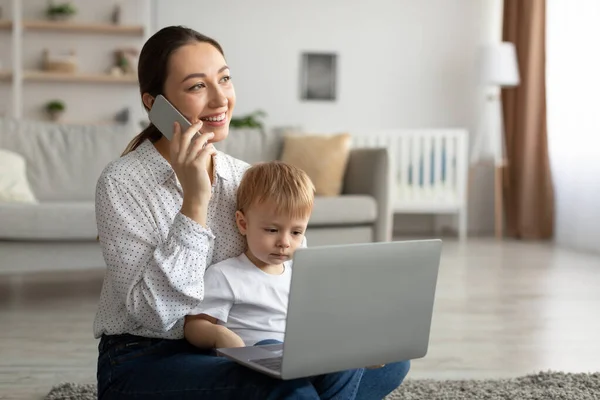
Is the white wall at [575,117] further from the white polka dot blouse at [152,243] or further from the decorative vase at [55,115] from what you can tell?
the white polka dot blouse at [152,243]

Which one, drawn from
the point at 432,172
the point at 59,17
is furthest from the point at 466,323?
the point at 59,17

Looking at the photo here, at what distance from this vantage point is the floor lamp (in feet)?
20.3

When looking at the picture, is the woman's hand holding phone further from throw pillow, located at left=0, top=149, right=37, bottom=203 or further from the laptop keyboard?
throw pillow, located at left=0, top=149, right=37, bottom=203

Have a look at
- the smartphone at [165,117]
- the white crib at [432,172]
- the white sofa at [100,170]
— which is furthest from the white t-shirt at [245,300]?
the white crib at [432,172]

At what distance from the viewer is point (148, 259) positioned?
1.40m

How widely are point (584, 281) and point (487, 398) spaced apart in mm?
2345

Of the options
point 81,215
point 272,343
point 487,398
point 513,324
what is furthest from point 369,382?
point 81,215

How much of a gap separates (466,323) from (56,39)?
435cm

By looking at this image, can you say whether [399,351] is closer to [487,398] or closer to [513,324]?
[487,398]

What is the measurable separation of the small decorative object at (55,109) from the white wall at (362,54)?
0.99 meters

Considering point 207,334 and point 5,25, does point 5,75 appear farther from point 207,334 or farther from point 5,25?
point 207,334

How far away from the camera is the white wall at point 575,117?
5605 millimetres

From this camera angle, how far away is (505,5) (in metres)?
6.61

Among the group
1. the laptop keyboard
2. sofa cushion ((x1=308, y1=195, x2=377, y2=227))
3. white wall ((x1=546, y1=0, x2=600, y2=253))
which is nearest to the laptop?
the laptop keyboard
